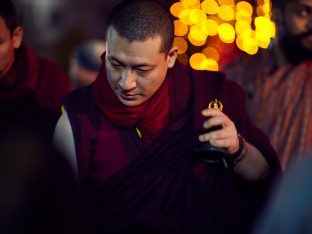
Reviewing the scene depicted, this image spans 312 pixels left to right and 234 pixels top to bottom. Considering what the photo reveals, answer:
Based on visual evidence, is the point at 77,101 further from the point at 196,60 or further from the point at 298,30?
the point at 196,60

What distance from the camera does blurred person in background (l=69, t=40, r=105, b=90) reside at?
5.97m

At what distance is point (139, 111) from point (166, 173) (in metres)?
0.29

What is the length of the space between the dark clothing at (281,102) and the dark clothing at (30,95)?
1222 mm

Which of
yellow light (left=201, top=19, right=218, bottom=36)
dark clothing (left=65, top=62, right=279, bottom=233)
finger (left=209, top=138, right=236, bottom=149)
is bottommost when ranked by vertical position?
dark clothing (left=65, top=62, right=279, bottom=233)

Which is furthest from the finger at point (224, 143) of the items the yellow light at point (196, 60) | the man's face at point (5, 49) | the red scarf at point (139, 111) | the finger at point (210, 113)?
the yellow light at point (196, 60)

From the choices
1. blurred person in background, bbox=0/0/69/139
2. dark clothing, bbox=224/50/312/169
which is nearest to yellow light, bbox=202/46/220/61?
dark clothing, bbox=224/50/312/169

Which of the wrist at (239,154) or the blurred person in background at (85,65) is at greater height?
the blurred person in background at (85,65)

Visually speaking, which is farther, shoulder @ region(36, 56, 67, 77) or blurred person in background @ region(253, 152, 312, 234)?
shoulder @ region(36, 56, 67, 77)

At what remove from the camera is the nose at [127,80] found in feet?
11.2

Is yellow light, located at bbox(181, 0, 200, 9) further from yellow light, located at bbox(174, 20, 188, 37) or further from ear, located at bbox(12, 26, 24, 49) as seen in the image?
ear, located at bbox(12, 26, 24, 49)

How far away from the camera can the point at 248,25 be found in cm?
1327

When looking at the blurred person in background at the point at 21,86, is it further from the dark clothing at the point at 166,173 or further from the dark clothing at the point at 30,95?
the dark clothing at the point at 166,173

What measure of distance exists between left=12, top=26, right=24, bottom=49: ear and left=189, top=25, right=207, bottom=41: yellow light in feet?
33.1

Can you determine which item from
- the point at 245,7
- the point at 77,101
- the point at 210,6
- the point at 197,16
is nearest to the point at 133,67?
the point at 77,101
